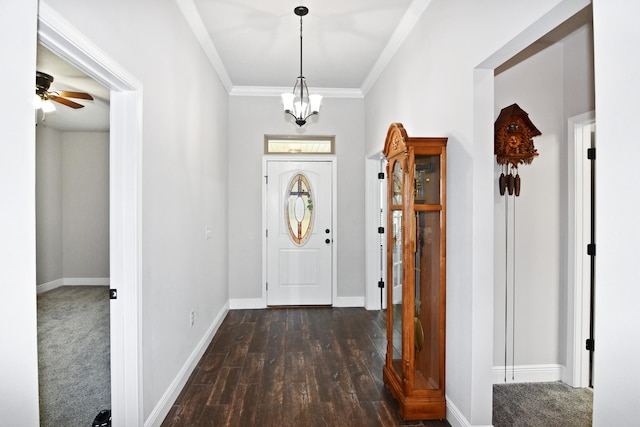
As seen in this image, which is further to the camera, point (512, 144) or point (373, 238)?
point (373, 238)

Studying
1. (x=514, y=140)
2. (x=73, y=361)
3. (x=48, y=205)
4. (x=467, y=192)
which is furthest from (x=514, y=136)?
(x=48, y=205)

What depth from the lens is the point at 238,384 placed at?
282cm

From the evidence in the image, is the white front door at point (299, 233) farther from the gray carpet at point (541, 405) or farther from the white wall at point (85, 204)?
the white wall at point (85, 204)

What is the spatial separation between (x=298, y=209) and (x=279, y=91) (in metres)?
1.63

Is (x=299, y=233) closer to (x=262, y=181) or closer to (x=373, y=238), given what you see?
(x=262, y=181)

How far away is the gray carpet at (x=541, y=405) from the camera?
7.62 ft

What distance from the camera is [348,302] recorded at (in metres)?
5.06

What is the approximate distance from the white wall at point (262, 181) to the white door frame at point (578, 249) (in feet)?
8.76

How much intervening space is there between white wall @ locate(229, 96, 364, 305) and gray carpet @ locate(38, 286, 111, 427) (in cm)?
174

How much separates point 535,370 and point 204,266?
2998 mm
